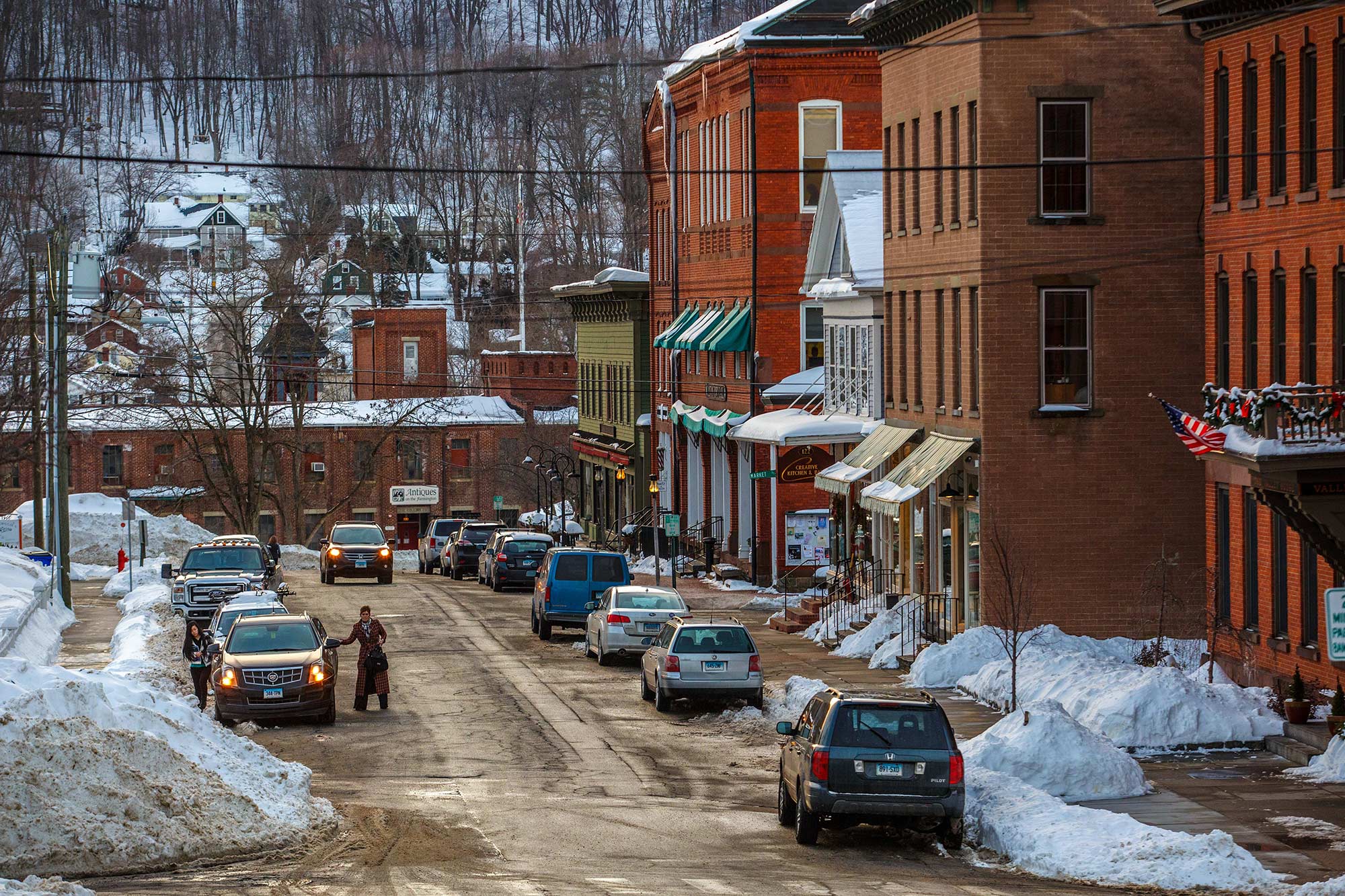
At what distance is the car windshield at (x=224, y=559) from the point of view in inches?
1673

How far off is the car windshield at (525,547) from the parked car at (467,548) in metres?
7.11

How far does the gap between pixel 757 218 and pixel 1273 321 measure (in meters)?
24.5

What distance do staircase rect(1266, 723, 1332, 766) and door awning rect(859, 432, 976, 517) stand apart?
890 centimetres

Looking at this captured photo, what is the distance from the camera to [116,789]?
17.3 metres

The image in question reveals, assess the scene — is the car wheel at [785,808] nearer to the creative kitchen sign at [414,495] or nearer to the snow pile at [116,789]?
the snow pile at [116,789]

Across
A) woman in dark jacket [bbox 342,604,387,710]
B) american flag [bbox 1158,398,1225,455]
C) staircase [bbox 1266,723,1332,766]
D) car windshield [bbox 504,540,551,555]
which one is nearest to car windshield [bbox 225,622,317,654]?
woman in dark jacket [bbox 342,604,387,710]

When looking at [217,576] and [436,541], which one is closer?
[217,576]

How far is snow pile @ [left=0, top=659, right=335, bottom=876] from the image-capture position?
16.7m

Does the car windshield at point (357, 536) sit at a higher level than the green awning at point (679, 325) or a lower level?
lower

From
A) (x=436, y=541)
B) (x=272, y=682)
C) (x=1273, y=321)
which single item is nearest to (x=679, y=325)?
(x=436, y=541)

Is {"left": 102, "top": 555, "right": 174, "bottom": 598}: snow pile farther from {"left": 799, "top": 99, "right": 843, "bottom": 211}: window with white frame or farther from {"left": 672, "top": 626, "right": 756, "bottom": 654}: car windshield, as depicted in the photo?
{"left": 672, "top": 626, "right": 756, "bottom": 654}: car windshield

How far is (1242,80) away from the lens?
1035 inches

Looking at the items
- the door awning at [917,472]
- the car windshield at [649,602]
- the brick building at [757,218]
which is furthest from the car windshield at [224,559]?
the door awning at [917,472]

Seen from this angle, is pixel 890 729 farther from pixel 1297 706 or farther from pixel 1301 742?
pixel 1297 706
